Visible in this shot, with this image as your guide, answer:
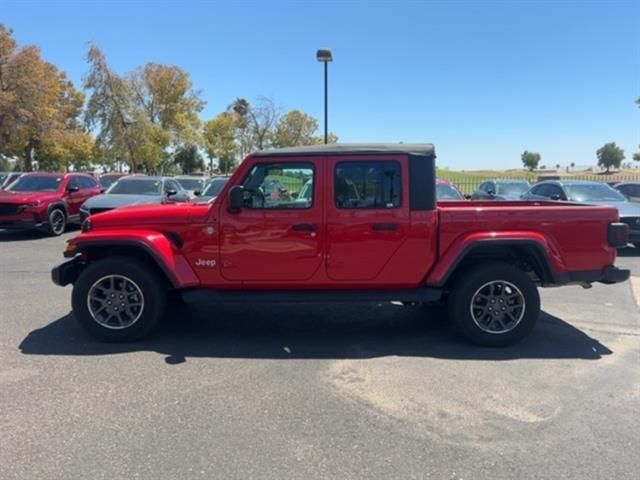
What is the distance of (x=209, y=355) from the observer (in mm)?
4629

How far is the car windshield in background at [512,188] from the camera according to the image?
16.4 meters

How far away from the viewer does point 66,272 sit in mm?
5059

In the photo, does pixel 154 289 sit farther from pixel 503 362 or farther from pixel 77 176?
pixel 77 176

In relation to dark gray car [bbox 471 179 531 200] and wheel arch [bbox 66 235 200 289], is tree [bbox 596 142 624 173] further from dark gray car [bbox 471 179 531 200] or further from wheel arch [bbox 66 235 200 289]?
wheel arch [bbox 66 235 200 289]

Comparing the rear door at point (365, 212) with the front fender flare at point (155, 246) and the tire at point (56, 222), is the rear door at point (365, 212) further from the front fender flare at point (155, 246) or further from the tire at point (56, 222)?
Result: the tire at point (56, 222)

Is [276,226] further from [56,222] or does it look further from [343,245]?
[56,222]

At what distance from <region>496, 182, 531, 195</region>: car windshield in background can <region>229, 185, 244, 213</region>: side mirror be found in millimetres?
13381

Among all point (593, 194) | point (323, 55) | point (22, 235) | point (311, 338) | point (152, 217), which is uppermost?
point (323, 55)

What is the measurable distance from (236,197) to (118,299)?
5.16 ft

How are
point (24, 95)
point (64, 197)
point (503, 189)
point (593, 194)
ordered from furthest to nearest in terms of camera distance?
1. point (24, 95)
2. point (503, 189)
3. point (64, 197)
4. point (593, 194)

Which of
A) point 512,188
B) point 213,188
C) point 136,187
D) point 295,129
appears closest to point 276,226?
point 136,187

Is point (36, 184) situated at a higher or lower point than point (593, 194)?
higher

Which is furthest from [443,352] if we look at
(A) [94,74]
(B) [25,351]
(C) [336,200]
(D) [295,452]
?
(A) [94,74]

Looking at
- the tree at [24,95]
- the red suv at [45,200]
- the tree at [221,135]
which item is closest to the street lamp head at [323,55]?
the red suv at [45,200]
